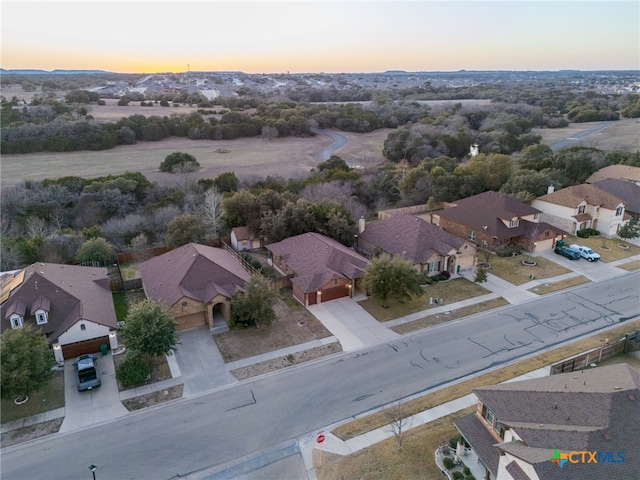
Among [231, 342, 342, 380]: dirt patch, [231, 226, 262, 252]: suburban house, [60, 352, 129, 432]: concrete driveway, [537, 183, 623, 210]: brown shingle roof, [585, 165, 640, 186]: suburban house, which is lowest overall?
[231, 342, 342, 380]: dirt patch

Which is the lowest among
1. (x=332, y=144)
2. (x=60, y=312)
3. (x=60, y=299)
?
(x=60, y=312)

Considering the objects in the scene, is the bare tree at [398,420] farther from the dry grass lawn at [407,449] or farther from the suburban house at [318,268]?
the suburban house at [318,268]

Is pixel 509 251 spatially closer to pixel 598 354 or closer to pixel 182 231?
pixel 598 354

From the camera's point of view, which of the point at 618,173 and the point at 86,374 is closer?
the point at 86,374

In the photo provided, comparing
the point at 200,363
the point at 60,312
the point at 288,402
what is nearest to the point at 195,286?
the point at 200,363

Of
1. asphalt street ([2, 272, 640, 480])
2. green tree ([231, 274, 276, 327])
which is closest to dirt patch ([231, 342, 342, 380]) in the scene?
asphalt street ([2, 272, 640, 480])

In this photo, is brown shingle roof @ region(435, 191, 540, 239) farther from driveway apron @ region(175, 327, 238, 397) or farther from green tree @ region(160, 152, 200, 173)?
green tree @ region(160, 152, 200, 173)

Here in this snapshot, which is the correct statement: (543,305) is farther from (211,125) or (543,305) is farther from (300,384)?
(211,125)

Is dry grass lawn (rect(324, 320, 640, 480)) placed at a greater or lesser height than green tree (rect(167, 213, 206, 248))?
lesser
